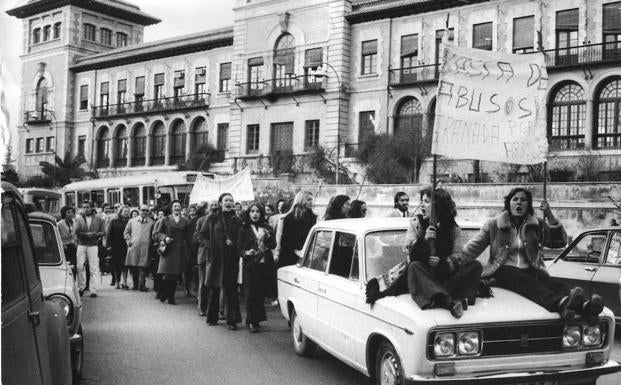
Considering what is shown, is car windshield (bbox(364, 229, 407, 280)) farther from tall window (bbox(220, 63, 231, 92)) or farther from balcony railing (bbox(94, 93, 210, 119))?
balcony railing (bbox(94, 93, 210, 119))

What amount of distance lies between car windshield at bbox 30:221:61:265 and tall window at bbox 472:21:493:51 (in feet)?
112

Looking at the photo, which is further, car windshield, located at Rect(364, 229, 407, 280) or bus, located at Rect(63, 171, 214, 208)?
bus, located at Rect(63, 171, 214, 208)

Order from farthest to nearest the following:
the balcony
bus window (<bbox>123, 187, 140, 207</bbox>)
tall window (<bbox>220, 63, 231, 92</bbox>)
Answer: tall window (<bbox>220, 63, 231, 92</bbox>) < the balcony < bus window (<bbox>123, 187, 140, 207</bbox>)

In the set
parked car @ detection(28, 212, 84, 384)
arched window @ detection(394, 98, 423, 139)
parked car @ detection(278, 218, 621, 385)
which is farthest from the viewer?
arched window @ detection(394, 98, 423, 139)

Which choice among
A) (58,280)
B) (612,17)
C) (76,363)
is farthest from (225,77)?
(76,363)

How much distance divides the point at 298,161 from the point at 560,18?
54.8 feet

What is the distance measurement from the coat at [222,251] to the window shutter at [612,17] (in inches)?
1184

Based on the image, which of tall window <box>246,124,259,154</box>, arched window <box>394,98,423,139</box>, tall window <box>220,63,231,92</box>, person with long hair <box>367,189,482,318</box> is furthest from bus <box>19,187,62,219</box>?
person with long hair <box>367,189,482,318</box>

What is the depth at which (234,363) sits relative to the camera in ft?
25.3

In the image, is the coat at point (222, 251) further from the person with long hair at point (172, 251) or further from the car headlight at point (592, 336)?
the car headlight at point (592, 336)

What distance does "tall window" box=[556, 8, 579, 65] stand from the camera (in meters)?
35.2

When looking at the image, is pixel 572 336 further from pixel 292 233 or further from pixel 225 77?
pixel 225 77

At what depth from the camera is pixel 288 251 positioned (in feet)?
36.0

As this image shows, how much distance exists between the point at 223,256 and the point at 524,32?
103 ft
